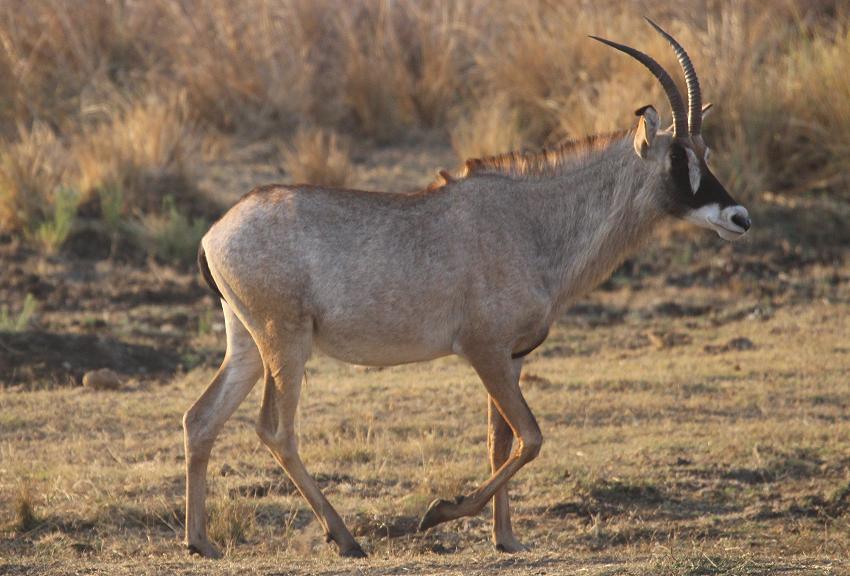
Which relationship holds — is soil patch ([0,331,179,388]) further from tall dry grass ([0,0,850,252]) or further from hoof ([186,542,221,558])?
hoof ([186,542,221,558])

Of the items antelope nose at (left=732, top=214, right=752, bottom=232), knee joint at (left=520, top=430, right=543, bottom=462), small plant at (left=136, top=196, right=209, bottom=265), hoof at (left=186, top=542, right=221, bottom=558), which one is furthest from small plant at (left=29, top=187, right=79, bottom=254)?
antelope nose at (left=732, top=214, right=752, bottom=232)

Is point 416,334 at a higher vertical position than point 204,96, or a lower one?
higher

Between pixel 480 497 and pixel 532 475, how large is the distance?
1.62 meters

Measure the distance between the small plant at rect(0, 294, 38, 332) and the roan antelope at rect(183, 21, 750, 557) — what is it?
4373 mm

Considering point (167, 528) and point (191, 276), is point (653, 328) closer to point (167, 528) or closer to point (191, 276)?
point (191, 276)

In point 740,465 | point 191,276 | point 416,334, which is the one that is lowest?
point 191,276

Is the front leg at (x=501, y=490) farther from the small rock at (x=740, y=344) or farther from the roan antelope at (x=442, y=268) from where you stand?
the small rock at (x=740, y=344)

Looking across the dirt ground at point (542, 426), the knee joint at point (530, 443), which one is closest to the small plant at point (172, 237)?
the dirt ground at point (542, 426)

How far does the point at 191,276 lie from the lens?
1314cm

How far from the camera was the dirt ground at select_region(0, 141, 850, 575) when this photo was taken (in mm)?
7391

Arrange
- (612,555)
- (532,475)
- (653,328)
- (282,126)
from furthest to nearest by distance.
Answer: (282,126) → (653,328) → (532,475) → (612,555)

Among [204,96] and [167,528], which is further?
[204,96]

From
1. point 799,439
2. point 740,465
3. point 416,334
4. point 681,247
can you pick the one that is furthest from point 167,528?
point 681,247

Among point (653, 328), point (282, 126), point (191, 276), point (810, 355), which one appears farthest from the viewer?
point (282, 126)
